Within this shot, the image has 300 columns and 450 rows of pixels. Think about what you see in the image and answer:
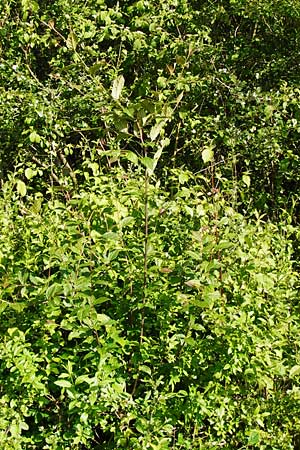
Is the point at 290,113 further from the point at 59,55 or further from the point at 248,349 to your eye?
the point at 248,349

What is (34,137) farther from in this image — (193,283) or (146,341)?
(193,283)

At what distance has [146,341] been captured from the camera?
2701mm

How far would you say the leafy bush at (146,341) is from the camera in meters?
2.55

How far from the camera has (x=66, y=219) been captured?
309cm

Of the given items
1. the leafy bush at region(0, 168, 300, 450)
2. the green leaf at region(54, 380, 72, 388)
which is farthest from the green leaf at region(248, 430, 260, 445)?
the green leaf at region(54, 380, 72, 388)

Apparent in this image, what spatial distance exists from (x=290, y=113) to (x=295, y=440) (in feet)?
7.61

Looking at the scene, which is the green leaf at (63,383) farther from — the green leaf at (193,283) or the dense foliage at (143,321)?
the green leaf at (193,283)

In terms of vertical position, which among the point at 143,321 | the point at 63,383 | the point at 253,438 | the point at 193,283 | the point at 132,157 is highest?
the point at 132,157

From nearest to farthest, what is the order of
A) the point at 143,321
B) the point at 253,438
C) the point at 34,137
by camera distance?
the point at 253,438 < the point at 143,321 < the point at 34,137

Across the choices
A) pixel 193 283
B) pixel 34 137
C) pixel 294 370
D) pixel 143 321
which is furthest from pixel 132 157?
pixel 34 137

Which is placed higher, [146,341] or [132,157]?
[132,157]

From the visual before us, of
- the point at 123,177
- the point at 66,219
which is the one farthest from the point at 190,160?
the point at 66,219

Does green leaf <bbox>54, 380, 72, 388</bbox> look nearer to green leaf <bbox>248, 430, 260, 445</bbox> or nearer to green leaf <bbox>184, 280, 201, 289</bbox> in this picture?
green leaf <bbox>184, 280, 201, 289</bbox>

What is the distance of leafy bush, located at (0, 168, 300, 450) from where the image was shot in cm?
255
